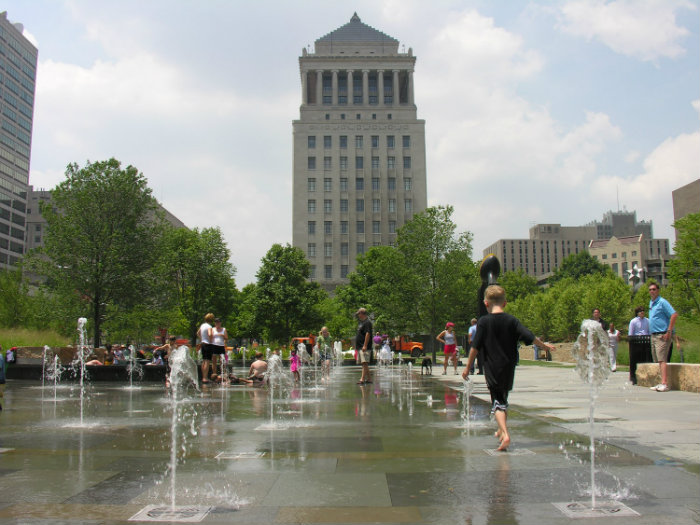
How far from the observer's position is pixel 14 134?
11544 cm

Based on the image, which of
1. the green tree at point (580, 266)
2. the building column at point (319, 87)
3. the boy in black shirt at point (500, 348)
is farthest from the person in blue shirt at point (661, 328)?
the building column at point (319, 87)

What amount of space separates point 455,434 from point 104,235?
27440 mm

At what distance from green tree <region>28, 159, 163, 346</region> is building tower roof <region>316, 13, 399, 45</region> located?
9292cm

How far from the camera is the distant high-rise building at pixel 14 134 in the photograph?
11144 cm

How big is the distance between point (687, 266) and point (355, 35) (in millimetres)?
93293

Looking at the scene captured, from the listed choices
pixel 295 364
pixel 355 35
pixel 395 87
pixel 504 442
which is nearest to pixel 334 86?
pixel 395 87

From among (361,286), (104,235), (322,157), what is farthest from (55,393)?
(322,157)

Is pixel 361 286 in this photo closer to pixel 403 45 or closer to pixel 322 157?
pixel 322 157

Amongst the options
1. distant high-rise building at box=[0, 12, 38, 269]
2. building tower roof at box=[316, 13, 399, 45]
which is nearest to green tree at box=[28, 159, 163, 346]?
distant high-rise building at box=[0, 12, 38, 269]

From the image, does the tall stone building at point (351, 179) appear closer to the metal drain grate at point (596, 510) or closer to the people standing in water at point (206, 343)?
the people standing in water at point (206, 343)

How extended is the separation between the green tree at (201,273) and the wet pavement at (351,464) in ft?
136

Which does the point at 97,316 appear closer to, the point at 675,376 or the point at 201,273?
the point at 201,273

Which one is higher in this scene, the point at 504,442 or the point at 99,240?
the point at 99,240

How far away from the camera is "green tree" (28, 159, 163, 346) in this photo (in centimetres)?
3044
